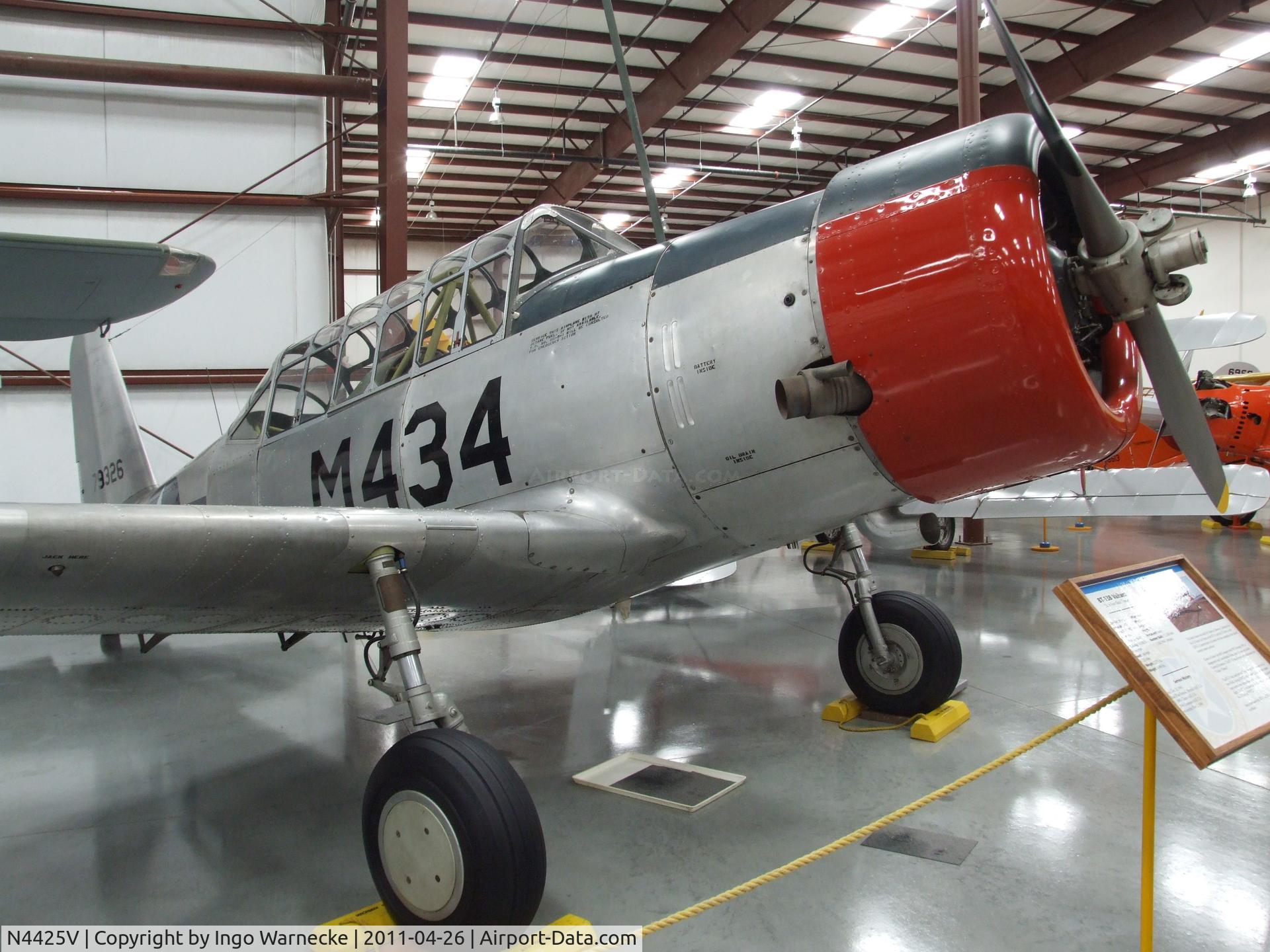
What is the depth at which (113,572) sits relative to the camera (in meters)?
2.29

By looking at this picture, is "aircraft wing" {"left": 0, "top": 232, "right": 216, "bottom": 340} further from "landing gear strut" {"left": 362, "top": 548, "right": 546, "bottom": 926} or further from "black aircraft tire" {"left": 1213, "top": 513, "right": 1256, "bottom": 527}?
"black aircraft tire" {"left": 1213, "top": 513, "right": 1256, "bottom": 527}

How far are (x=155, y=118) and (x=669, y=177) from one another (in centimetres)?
1000

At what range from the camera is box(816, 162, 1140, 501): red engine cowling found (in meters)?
2.29

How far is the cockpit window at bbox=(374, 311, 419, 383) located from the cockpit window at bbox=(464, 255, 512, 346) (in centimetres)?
41

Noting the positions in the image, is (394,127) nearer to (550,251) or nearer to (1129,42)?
(550,251)

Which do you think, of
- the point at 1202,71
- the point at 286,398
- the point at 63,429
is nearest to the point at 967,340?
the point at 286,398

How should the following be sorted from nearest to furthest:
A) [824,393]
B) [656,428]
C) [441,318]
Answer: [824,393], [656,428], [441,318]

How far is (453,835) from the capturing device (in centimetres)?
219

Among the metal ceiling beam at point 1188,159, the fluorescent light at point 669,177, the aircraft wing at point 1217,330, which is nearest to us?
the aircraft wing at point 1217,330

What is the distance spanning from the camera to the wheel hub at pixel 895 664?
398 centimetres

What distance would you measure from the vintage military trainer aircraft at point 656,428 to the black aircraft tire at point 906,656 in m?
1.21

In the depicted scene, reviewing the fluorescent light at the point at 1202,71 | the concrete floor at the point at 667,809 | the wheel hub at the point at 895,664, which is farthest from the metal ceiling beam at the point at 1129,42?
the wheel hub at the point at 895,664

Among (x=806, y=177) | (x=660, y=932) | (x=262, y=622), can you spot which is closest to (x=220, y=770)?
(x=262, y=622)

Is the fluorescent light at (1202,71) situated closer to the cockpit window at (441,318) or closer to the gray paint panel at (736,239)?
the gray paint panel at (736,239)
